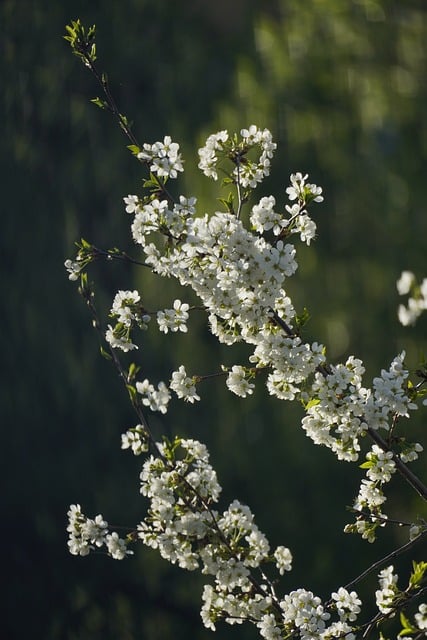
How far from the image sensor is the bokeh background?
579 centimetres

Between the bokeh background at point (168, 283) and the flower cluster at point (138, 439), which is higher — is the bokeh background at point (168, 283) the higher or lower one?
the higher one

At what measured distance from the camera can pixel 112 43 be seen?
7.48m

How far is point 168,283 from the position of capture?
6.81 meters

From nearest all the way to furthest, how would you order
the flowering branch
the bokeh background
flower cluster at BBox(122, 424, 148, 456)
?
1. the flowering branch
2. flower cluster at BBox(122, 424, 148, 456)
3. the bokeh background

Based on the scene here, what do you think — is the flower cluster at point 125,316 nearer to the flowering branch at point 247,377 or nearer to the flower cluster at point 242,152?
the flowering branch at point 247,377

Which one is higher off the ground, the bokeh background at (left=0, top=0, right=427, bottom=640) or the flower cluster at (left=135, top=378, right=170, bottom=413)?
the bokeh background at (left=0, top=0, right=427, bottom=640)

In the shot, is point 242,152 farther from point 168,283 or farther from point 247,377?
point 168,283

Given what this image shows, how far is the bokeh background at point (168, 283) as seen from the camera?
19.0ft

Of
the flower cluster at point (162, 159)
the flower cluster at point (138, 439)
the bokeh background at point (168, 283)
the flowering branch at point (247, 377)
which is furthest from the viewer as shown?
the bokeh background at point (168, 283)

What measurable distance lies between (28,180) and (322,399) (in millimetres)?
6542

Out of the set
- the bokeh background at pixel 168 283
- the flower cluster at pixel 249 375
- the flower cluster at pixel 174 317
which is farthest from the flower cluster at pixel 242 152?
the bokeh background at pixel 168 283

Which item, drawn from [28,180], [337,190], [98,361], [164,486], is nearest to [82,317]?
[98,361]

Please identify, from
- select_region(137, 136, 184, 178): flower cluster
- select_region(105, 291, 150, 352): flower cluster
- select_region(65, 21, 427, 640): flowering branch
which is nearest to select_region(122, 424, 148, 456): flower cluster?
select_region(65, 21, 427, 640): flowering branch

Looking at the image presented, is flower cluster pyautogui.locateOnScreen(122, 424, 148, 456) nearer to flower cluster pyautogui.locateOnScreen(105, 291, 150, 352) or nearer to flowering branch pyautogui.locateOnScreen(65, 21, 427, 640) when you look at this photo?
flowering branch pyautogui.locateOnScreen(65, 21, 427, 640)
